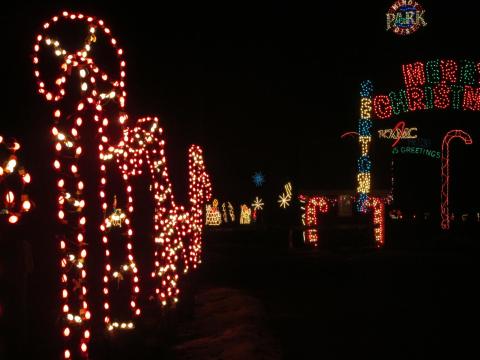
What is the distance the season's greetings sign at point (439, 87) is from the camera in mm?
23844

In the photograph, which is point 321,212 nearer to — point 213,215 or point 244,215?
point 213,215

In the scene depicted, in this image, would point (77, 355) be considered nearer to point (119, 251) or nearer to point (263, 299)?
point (119, 251)

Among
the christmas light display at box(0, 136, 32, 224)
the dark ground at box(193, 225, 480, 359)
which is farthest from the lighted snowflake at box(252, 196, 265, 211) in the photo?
the christmas light display at box(0, 136, 32, 224)

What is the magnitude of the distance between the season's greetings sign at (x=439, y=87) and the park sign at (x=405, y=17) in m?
3.30

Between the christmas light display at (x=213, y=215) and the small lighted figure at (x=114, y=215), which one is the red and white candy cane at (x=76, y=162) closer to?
the small lighted figure at (x=114, y=215)

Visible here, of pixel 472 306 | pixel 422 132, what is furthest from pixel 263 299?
pixel 422 132

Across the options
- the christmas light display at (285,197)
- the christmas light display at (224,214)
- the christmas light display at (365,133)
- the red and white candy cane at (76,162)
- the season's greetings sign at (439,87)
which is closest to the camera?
the red and white candy cane at (76,162)

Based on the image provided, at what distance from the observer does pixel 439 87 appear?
2455 centimetres

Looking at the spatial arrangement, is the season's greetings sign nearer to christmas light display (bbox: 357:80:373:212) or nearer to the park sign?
christmas light display (bbox: 357:80:373:212)

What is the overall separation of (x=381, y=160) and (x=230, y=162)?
109 ft

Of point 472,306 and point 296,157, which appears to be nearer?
point 472,306

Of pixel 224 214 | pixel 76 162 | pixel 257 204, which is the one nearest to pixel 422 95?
pixel 76 162

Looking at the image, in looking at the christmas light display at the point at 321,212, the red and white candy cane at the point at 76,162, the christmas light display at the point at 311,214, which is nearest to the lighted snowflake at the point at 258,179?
the christmas light display at the point at 321,212

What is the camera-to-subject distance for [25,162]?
13.0ft
